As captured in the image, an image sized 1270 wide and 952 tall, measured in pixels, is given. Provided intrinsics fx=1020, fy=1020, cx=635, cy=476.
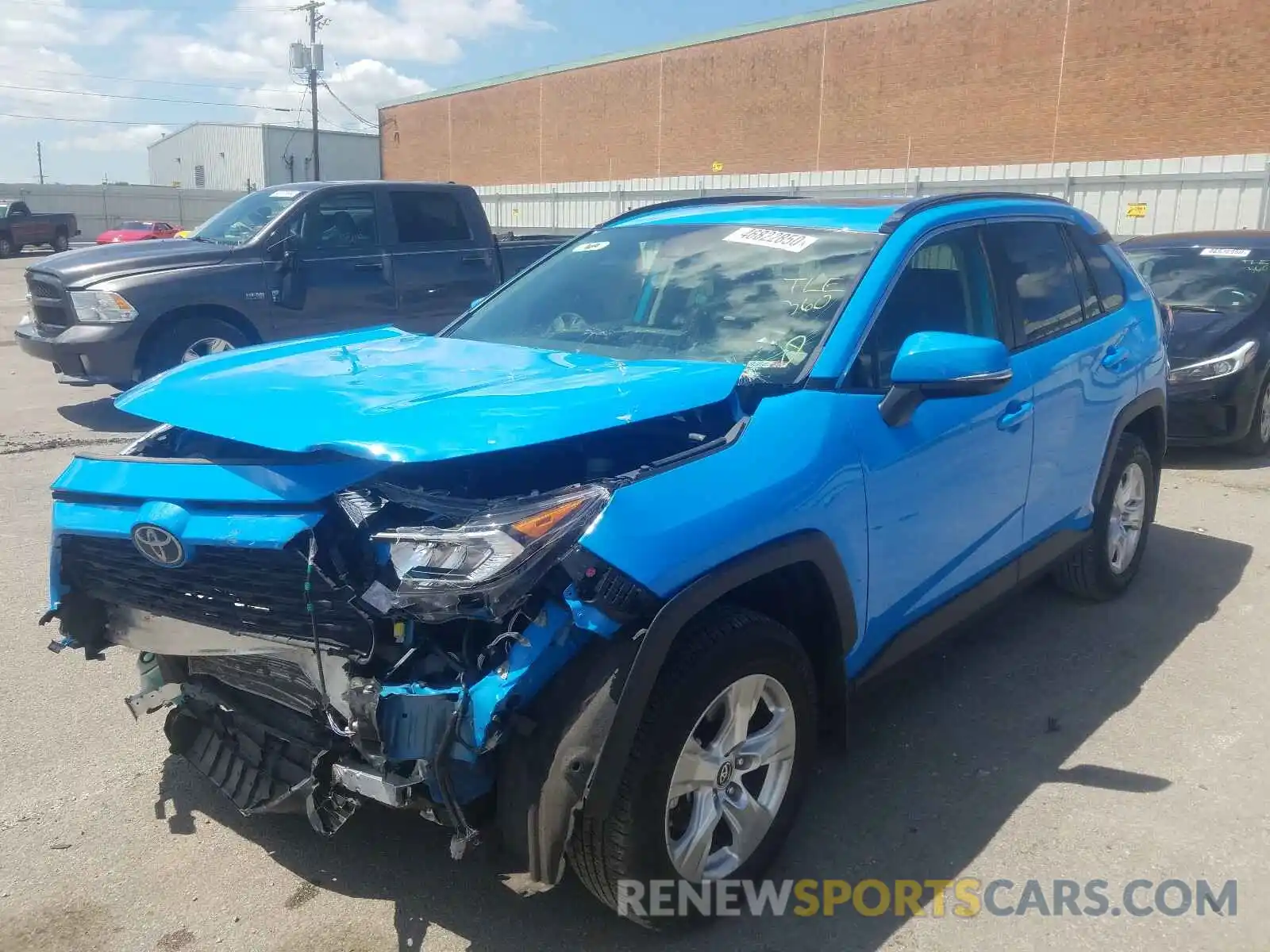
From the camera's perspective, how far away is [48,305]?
8977 millimetres

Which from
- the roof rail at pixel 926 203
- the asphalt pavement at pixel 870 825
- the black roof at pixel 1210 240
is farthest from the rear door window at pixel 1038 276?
the black roof at pixel 1210 240

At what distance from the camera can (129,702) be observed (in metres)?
3.08

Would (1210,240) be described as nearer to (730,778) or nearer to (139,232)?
(730,778)

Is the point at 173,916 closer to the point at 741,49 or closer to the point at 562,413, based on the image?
the point at 562,413

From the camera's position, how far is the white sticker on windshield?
11.7 feet

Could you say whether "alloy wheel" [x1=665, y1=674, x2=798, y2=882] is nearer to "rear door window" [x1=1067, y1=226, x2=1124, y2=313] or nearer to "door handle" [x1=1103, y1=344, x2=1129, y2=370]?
"door handle" [x1=1103, y1=344, x2=1129, y2=370]

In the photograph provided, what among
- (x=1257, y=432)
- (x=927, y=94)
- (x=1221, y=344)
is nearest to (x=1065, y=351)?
(x=1221, y=344)

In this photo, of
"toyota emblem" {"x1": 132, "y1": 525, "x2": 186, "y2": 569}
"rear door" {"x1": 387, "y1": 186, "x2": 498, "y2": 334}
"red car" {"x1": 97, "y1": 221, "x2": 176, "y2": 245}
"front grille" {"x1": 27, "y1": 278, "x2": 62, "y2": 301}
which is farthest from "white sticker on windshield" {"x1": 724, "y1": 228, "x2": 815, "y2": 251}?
→ "red car" {"x1": 97, "y1": 221, "x2": 176, "y2": 245}

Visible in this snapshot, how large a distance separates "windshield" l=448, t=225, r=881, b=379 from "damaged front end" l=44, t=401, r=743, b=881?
1.62 feet

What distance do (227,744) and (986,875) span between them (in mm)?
2210

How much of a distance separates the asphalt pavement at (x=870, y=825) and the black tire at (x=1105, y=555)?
6.3 inches

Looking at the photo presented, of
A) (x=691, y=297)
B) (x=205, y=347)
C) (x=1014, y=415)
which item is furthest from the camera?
(x=205, y=347)

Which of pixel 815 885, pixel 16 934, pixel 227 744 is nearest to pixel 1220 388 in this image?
pixel 815 885

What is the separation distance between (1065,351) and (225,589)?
3.25m
